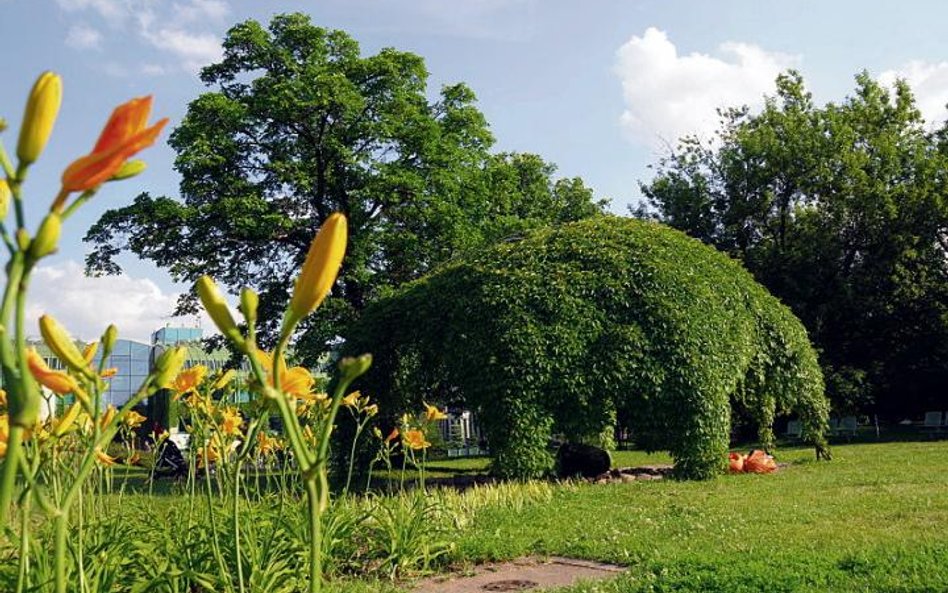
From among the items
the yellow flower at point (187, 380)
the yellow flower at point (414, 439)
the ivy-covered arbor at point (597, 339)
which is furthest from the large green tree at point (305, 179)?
the yellow flower at point (187, 380)

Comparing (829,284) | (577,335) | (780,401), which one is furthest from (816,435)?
(829,284)

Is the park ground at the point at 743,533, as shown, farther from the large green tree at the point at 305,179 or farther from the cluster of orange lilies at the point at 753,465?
the large green tree at the point at 305,179

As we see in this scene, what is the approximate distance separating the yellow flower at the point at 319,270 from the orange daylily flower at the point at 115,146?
0.19 meters

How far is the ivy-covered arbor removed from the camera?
32.6 ft

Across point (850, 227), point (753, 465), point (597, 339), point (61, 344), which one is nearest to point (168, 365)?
point (61, 344)

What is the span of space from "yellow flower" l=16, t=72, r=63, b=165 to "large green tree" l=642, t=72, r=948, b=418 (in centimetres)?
2110

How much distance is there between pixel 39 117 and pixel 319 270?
28 centimetres

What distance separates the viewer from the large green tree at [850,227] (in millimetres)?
20969

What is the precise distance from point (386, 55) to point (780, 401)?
1044 cm

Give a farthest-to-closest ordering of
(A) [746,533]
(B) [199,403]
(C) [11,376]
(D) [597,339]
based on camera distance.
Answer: (D) [597,339] → (A) [746,533] → (B) [199,403] → (C) [11,376]

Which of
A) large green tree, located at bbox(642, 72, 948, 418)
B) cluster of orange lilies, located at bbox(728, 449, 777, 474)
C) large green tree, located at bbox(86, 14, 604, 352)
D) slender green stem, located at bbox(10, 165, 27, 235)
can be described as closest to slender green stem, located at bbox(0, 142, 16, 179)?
slender green stem, located at bbox(10, 165, 27, 235)

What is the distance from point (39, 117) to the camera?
713mm

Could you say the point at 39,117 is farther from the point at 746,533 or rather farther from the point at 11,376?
the point at 746,533

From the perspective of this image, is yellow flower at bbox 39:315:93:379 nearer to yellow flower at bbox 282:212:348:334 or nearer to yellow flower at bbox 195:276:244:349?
yellow flower at bbox 195:276:244:349
